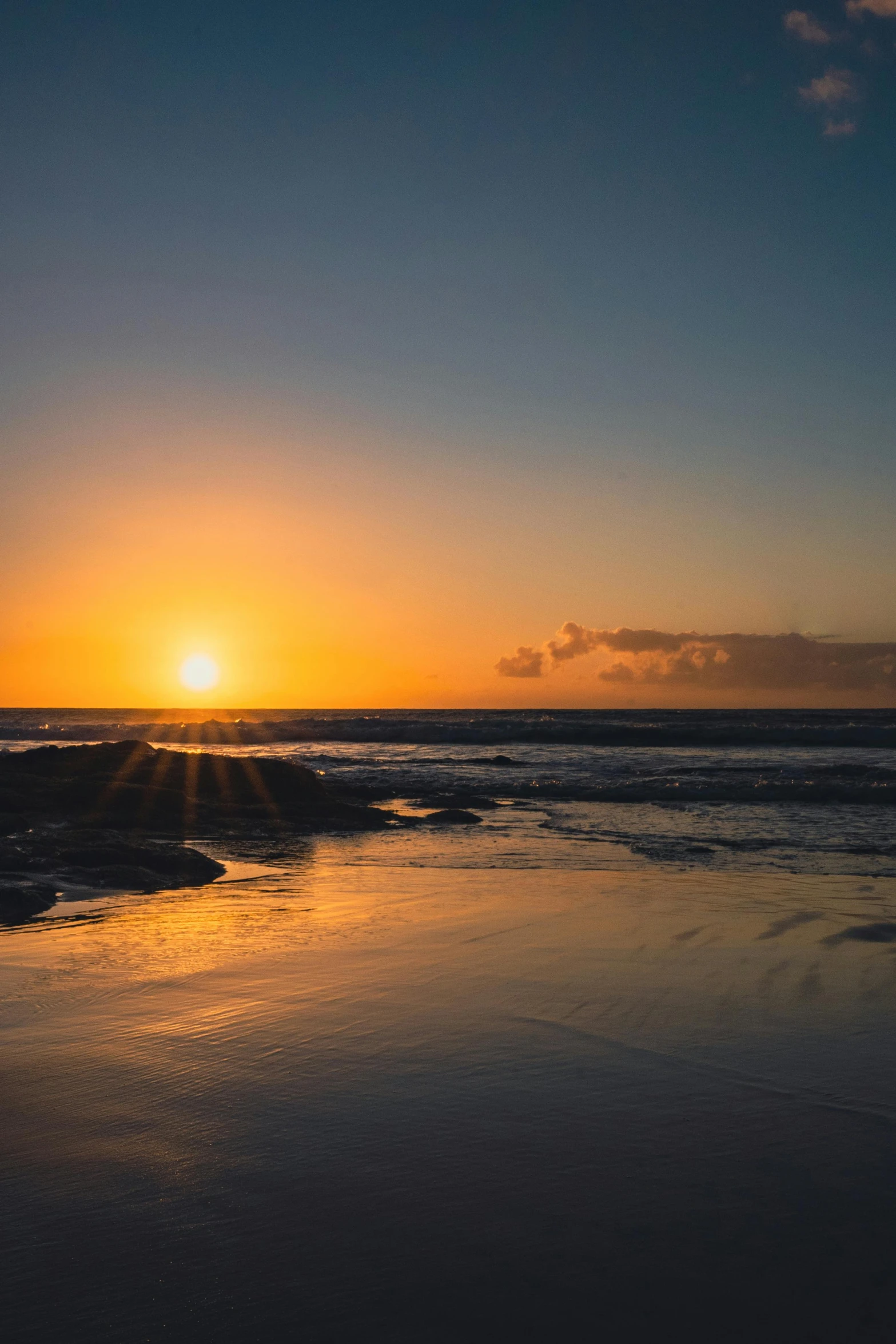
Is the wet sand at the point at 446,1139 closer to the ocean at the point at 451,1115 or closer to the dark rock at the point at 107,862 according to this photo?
the ocean at the point at 451,1115

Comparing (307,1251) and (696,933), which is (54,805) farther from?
(307,1251)

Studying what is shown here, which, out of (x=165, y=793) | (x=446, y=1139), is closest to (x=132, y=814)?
(x=165, y=793)

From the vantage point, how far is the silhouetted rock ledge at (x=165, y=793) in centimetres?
1237

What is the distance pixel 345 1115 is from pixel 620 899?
4591 millimetres

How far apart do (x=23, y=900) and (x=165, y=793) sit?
6.67 meters

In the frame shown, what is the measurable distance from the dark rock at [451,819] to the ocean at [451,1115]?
19.0 ft

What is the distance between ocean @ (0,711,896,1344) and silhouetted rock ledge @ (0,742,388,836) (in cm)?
490

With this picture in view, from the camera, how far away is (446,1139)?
3047 millimetres

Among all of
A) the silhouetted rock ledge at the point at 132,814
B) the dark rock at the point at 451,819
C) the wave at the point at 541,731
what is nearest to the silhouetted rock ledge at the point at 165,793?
the silhouetted rock ledge at the point at 132,814

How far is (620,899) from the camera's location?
7438mm

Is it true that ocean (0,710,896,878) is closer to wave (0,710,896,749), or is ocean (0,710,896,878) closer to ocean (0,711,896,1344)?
wave (0,710,896,749)

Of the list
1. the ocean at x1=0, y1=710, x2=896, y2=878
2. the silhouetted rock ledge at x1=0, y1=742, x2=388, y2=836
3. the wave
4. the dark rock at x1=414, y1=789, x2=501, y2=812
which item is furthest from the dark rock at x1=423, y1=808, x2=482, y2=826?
the wave

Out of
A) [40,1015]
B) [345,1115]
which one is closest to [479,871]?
[40,1015]

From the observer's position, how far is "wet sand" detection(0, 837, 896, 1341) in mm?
2203
